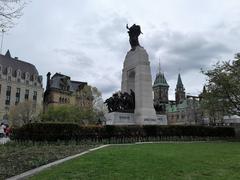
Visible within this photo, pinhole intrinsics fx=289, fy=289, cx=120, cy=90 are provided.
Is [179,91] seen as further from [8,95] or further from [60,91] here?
[8,95]

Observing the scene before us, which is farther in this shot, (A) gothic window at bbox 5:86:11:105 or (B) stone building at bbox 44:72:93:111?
(B) stone building at bbox 44:72:93:111

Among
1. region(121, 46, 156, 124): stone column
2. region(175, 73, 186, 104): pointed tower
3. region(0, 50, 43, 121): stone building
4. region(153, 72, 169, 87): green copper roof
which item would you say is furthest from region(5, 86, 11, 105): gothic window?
region(175, 73, 186, 104): pointed tower

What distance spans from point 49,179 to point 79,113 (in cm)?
4575

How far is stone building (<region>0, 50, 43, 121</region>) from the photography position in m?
83.7

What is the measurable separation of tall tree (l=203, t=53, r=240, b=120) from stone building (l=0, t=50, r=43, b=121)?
55905 mm

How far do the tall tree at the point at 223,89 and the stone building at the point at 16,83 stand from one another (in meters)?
55.9

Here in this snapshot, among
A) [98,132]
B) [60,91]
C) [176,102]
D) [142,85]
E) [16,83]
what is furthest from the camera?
[176,102]

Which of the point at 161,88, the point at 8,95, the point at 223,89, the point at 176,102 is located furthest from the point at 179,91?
the point at 223,89

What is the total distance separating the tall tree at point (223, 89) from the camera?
108 ft

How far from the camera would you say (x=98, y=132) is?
24188 millimetres

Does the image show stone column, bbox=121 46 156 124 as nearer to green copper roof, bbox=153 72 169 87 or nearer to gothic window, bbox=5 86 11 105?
gothic window, bbox=5 86 11 105

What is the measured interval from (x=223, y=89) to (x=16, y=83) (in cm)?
6865

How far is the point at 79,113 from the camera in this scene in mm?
52625

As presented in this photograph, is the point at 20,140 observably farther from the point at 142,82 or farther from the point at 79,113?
the point at 79,113
